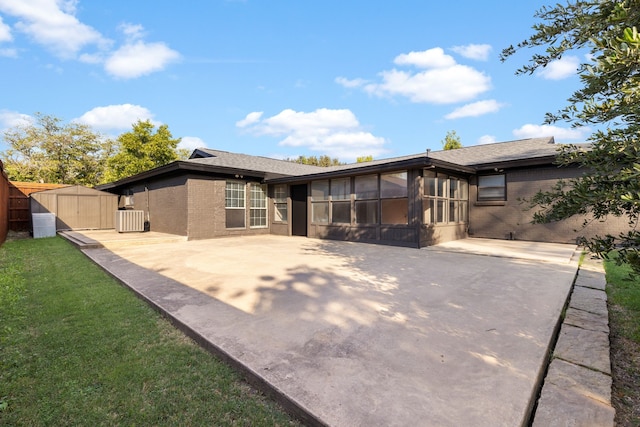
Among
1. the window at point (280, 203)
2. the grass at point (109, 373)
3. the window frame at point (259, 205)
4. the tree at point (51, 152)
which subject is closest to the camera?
the grass at point (109, 373)

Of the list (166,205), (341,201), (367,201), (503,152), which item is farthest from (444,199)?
(166,205)

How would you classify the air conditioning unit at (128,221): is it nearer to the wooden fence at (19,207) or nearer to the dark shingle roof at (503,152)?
the wooden fence at (19,207)

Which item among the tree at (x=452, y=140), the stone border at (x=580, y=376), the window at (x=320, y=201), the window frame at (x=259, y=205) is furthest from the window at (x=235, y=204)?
the tree at (x=452, y=140)

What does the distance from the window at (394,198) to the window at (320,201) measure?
243cm

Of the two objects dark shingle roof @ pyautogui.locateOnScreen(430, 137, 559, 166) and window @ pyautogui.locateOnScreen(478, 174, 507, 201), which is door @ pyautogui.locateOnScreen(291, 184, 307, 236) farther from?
window @ pyautogui.locateOnScreen(478, 174, 507, 201)

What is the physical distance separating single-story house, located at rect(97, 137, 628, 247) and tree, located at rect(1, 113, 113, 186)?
677 inches

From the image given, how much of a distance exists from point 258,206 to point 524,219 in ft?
33.8

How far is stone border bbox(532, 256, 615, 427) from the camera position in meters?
1.60

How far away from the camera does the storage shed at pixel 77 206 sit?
1349 centimetres

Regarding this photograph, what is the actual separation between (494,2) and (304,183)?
799 cm

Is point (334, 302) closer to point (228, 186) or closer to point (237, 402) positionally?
point (237, 402)

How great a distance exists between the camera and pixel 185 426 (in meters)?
1.62

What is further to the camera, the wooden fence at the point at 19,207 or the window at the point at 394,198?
the wooden fence at the point at 19,207

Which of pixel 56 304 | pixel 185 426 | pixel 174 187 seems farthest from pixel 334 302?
pixel 174 187
